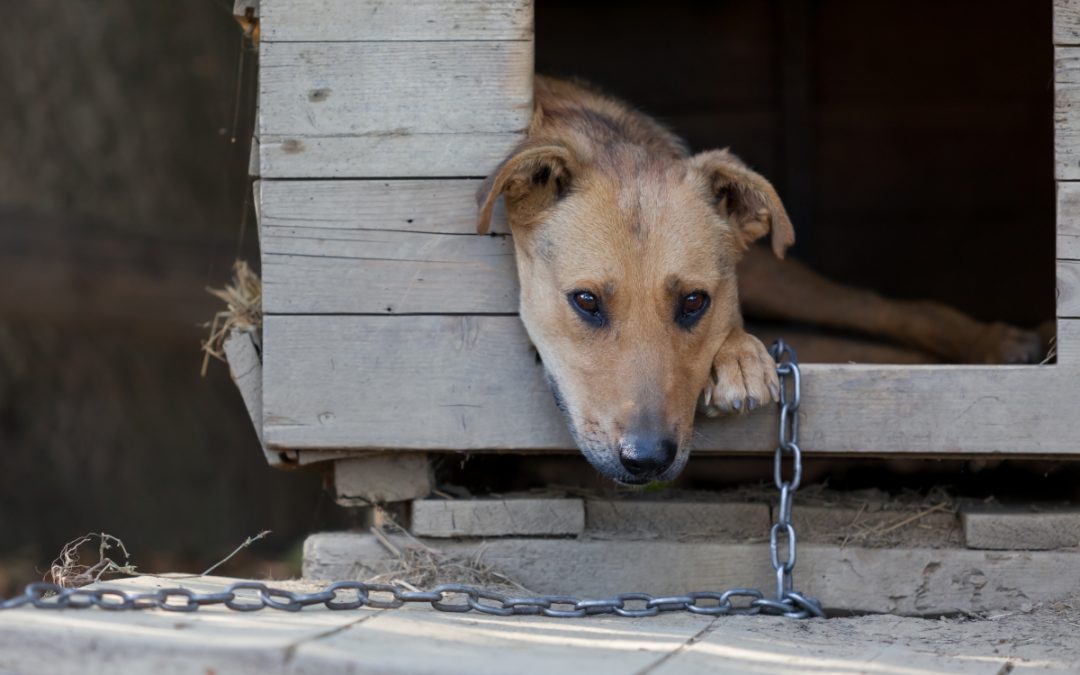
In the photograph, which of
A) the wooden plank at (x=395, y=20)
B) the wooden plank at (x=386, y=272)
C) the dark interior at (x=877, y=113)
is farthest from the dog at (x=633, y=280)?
the dark interior at (x=877, y=113)

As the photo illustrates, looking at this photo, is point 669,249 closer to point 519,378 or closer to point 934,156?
point 519,378

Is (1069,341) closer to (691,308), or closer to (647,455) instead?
(691,308)

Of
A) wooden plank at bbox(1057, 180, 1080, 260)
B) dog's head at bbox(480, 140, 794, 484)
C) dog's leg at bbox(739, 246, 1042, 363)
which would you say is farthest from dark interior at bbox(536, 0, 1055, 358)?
wooden plank at bbox(1057, 180, 1080, 260)

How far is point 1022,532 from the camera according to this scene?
3799 millimetres

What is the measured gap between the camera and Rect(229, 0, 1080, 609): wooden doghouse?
147 inches

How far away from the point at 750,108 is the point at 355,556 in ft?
13.9

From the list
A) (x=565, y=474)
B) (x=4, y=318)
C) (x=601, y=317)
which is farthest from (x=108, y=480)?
(x=601, y=317)

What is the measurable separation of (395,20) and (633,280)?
1.13 metres

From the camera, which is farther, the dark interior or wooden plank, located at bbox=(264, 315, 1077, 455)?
the dark interior

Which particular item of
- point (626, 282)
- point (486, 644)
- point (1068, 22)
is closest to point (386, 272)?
point (626, 282)

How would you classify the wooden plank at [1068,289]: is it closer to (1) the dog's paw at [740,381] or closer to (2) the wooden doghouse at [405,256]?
(2) the wooden doghouse at [405,256]

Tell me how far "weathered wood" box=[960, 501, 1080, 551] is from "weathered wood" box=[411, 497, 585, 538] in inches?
49.2

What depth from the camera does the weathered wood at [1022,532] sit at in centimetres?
379

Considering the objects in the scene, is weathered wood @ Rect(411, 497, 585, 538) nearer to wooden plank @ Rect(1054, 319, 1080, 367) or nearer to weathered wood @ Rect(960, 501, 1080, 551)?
weathered wood @ Rect(960, 501, 1080, 551)
